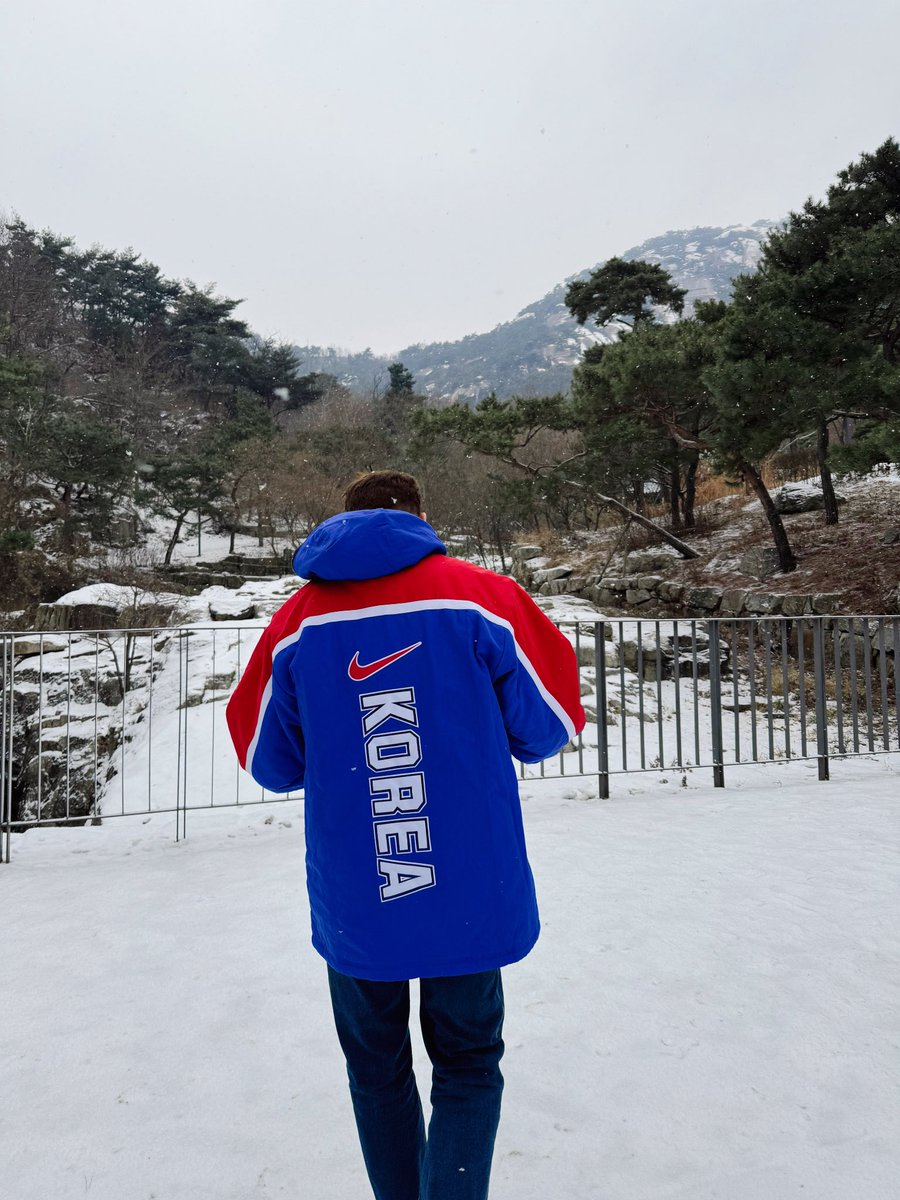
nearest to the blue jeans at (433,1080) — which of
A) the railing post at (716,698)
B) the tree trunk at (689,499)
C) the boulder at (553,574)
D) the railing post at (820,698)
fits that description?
the railing post at (716,698)

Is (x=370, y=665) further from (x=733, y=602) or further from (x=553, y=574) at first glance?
(x=553, y=574)

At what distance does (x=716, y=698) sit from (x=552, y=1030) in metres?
3.18

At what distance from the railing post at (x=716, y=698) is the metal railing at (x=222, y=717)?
0.02 metres

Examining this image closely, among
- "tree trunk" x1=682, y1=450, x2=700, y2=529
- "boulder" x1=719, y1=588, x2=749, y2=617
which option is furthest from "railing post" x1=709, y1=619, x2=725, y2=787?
"tree trunk" x1=682, y1=450, x2=700, y2=529

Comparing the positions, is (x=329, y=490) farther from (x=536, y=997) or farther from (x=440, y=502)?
(x=536, y=997)

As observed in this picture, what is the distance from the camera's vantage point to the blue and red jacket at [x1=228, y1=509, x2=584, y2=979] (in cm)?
125

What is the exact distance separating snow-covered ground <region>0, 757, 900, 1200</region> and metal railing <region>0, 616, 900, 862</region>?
3.63 feet

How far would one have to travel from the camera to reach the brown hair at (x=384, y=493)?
1.51 meters

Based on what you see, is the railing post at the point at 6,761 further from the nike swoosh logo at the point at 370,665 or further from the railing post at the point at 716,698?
the railing post at the point at 716,698

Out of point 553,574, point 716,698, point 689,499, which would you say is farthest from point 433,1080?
point 689,499

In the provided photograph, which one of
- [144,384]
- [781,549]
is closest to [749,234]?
[144,384]

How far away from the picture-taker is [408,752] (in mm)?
1259

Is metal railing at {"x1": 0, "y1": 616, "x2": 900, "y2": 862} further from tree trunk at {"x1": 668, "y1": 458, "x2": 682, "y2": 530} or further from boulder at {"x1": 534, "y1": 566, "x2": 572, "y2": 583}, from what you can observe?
tree trunk at {"x1": 668, "y1": 458, "x2": 682, "y2": 530}

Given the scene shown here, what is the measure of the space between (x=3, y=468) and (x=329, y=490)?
902cm
